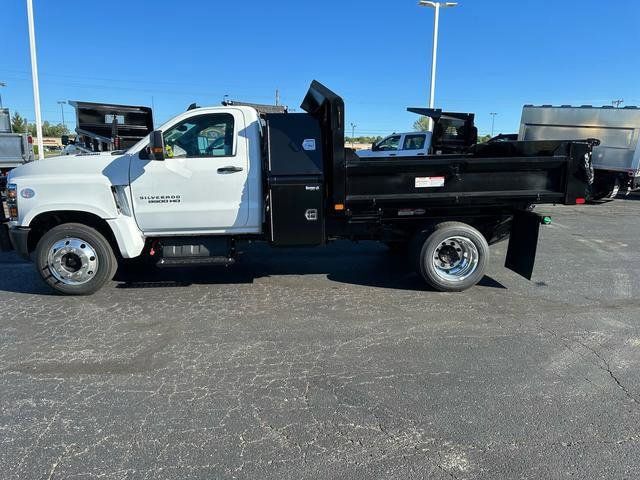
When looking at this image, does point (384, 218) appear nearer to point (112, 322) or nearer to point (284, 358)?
point (284, 358)

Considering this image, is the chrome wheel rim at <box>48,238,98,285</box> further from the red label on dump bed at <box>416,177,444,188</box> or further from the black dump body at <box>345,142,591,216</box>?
the red label on dump bed at <box>416,177,444,188</box>

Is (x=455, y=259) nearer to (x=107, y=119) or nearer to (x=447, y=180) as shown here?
(x=447, y=180)

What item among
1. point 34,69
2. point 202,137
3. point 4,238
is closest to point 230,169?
point 202,137

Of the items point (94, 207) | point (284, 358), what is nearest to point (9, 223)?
point (94, 207)

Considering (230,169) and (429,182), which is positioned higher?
(230,169)

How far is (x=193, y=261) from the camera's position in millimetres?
5852

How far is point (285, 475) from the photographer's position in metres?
2.74

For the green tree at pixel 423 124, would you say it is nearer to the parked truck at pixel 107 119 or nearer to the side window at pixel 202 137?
the parked truck at pixel 107 119

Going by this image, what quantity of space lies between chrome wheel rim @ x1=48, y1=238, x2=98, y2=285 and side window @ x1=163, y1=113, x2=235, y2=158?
1.49m

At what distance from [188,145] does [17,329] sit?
2640 mm

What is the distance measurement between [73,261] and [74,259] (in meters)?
0.03

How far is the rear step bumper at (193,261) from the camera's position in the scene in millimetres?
5816

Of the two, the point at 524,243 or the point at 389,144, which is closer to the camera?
the point at 524,243

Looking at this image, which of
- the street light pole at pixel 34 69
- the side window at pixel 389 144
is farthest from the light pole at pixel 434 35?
the street light pole at pixel 34 69
